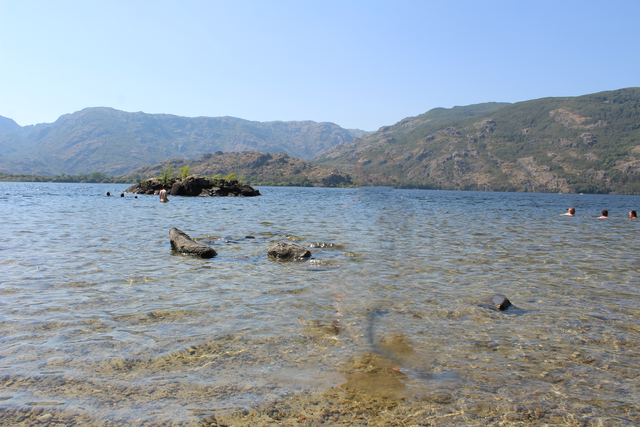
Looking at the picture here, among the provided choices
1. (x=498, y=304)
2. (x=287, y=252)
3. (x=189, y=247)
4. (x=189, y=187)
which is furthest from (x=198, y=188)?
(x=498, y=304)

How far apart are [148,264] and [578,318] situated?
1438 centimetres

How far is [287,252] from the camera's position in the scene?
1566cm

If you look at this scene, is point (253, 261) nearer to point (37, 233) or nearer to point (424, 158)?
point (37, 233)

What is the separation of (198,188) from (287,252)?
8040cm

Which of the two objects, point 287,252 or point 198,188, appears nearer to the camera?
point 287,252

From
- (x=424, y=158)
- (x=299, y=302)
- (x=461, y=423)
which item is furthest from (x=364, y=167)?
(x=424, y=158)

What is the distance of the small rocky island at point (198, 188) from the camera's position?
88.6m

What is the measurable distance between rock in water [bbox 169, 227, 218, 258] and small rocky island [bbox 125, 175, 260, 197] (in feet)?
247

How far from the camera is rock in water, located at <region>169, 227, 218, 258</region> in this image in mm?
15543

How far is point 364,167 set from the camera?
20.9 meters

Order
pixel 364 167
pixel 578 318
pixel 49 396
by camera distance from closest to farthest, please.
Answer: pixel 49 396 < pixel 578 318 < pixel 364 167

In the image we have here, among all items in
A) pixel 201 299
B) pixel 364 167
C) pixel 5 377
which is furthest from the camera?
pixel 364 167

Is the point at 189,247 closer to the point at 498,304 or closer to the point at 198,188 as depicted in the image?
the point at 498,304

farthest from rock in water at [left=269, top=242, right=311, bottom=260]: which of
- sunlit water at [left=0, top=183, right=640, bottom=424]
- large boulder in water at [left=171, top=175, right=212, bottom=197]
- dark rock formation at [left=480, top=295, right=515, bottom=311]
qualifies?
large boulder in water at [left=171, top=175, right=212, bottom=197]
